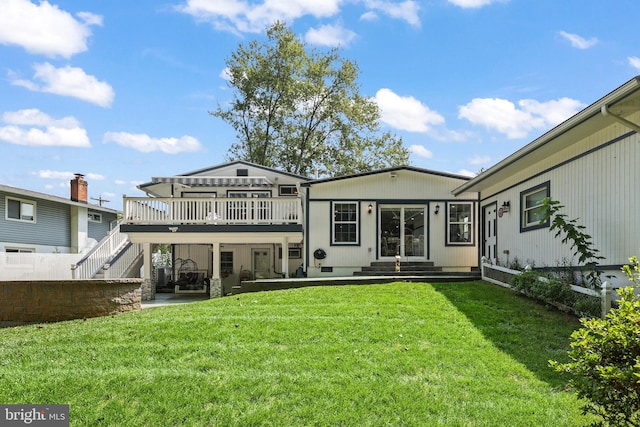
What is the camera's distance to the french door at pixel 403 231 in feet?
50.0

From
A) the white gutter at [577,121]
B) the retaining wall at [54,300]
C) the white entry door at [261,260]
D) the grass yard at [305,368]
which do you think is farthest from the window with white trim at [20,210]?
the white gutter at [577,121]

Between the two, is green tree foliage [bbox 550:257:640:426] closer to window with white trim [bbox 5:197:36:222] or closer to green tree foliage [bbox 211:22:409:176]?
window with white trim [bbox 5:197:36:222]

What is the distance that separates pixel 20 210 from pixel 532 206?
20.2 meters

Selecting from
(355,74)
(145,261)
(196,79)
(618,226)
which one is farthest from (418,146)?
(618,226)

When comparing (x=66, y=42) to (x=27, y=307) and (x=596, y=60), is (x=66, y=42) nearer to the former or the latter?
(x=27, y=307)

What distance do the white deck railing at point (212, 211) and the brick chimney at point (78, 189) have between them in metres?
9.93

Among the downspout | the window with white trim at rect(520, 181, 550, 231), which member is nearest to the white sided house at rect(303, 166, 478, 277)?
the window with white trim at rect(520, 181, 550, 231)

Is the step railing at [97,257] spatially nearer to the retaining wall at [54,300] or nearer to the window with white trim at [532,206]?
the retaining wall at [54,300]

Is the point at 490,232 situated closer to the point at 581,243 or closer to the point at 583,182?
the point at 583,182

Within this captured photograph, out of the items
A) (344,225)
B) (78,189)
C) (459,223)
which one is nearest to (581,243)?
(459,223)

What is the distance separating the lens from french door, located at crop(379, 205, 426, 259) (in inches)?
600

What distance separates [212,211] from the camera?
1481 cm

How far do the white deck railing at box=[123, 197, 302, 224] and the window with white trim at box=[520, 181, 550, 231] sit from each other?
22.6ft

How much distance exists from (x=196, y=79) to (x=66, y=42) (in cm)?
662
